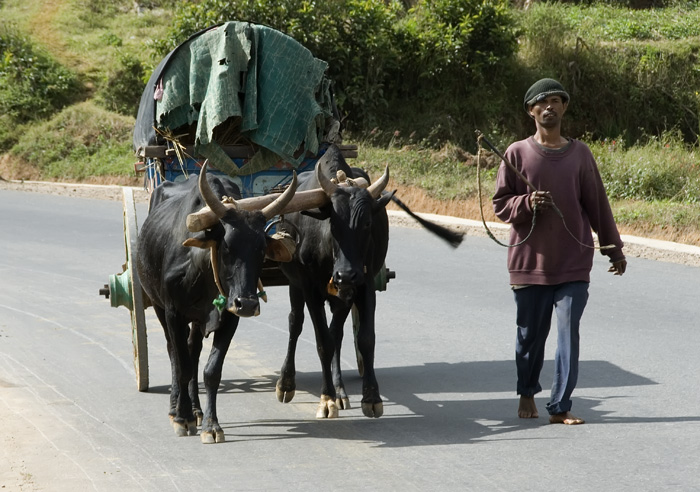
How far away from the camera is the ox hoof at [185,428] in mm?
6586

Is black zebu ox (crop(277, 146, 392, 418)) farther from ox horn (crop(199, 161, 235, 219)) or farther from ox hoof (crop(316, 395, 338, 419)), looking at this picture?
ox horn (crop(199, 161, 235, 219))

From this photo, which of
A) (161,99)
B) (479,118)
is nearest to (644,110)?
(479,118)

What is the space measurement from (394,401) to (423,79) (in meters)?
15.8

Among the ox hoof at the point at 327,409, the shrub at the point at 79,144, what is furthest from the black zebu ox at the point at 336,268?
the shrub at the point at 79,144

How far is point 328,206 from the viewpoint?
6840 mm

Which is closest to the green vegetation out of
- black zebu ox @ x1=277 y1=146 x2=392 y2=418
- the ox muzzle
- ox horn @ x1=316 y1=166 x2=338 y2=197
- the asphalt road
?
the asphalt road

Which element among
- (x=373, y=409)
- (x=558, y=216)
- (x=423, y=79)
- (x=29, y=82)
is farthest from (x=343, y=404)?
(x=29, y=82)

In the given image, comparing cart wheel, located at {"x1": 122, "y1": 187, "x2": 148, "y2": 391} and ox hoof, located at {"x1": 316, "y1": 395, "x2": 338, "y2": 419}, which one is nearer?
ox hoof, located at {"x1": 316, "y1": 395, "x2": 338, "y2": 419}

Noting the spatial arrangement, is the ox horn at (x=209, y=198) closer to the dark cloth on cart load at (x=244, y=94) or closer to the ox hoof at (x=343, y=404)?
the ox hoof at (x=343, y=404)

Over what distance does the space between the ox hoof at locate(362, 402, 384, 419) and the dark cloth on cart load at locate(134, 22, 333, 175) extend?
98.2 inches

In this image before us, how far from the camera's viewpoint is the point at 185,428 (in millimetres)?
6602

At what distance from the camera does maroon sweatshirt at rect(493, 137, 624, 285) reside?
661 centimetres

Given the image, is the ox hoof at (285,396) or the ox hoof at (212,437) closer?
the ox hoof at (212,437)

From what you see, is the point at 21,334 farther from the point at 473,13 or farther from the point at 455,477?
the point at 473,13
